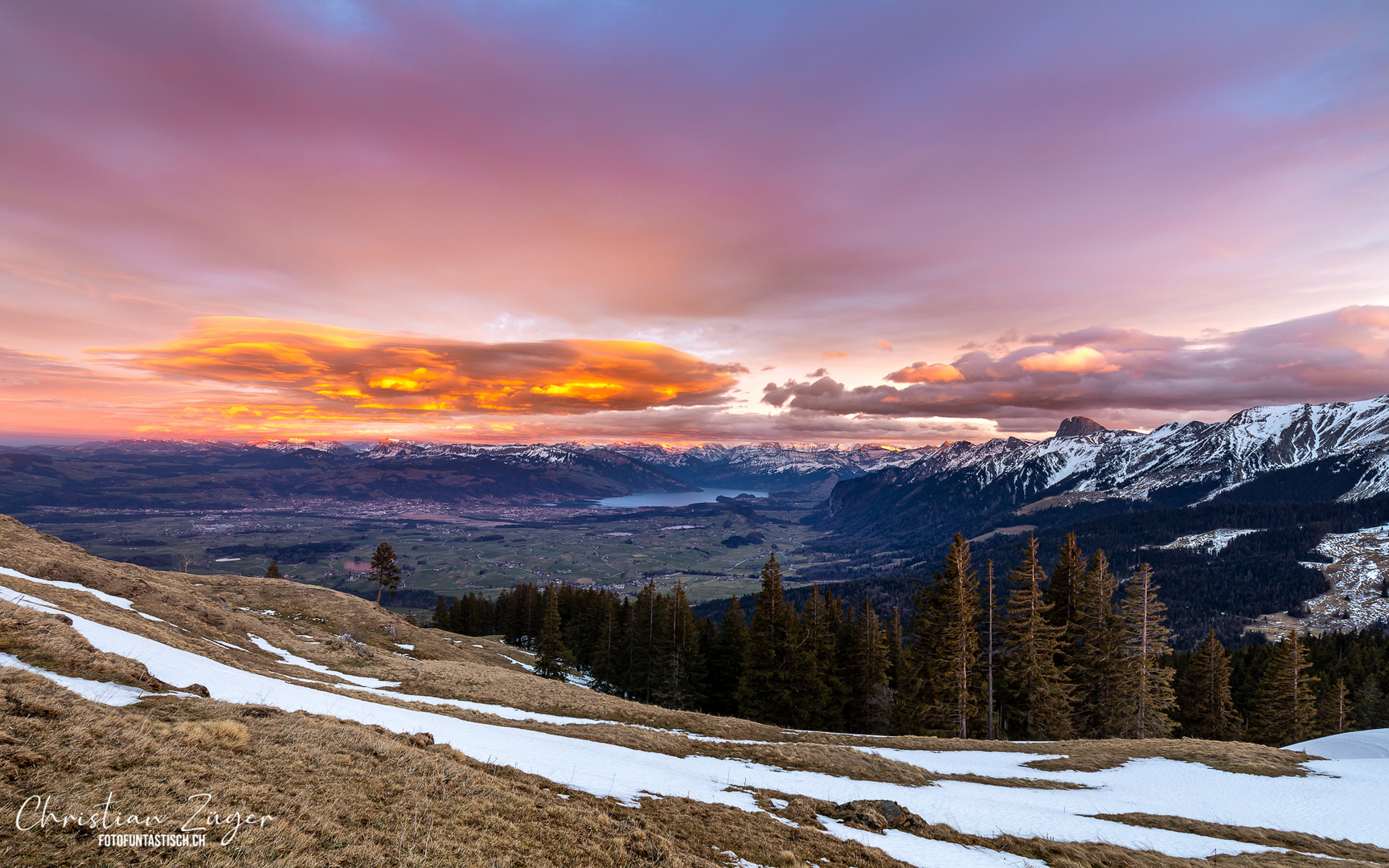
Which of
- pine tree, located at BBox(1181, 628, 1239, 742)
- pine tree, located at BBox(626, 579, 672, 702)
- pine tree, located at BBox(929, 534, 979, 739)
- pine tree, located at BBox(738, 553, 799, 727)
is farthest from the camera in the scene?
pine tree, located at BBox(626, 579, 672, 702)

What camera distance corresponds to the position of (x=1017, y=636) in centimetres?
3744

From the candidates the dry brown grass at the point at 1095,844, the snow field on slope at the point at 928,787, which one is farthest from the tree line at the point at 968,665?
the dry brown grass at the point at 1095,844

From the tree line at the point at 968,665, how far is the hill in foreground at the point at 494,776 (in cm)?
899

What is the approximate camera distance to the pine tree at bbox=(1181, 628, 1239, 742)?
151 ft

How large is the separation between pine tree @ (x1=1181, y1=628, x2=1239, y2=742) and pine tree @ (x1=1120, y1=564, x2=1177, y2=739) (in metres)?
12.7

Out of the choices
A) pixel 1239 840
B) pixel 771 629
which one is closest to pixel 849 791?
pixel 1239 840

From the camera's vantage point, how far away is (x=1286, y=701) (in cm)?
4769

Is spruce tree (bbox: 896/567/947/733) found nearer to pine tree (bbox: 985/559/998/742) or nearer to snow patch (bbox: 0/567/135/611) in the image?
pine tree (bbox: 985/559/998/742)

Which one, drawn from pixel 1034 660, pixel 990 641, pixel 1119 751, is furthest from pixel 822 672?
pixel 1119 751

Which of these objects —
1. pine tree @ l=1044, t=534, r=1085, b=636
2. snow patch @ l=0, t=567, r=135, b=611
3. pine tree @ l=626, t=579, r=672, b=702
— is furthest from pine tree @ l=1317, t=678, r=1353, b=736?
snow patch @ l=0, t=567, r=135, b=611

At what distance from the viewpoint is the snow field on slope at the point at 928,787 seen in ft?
54.2

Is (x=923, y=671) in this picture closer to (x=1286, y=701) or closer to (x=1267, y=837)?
(x=1267, y=837)

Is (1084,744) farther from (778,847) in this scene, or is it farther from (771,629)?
(778,847)

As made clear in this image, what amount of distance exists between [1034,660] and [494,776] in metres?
38.1
